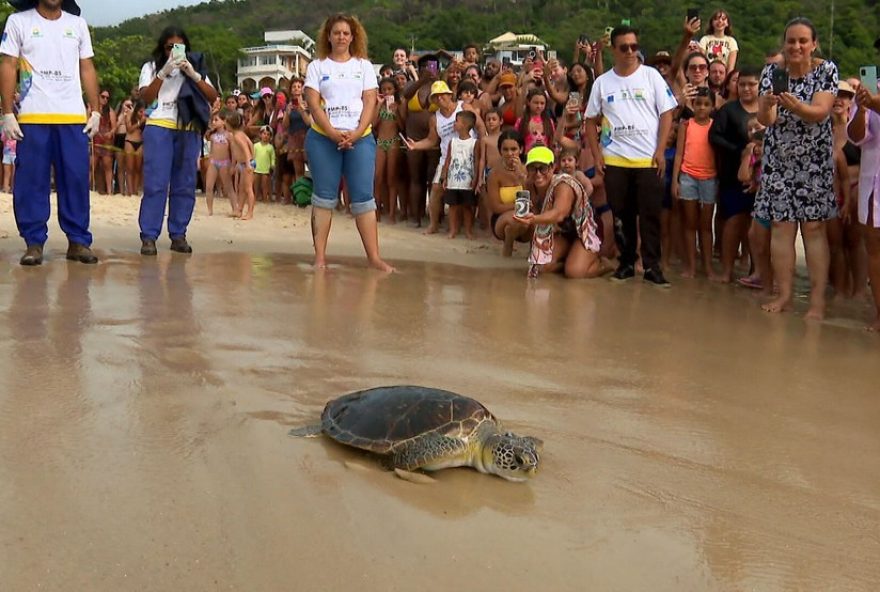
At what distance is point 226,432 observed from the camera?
262 centimetres

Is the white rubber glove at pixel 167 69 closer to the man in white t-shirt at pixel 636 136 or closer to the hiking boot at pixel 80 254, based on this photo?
the hiking boot at pixel 80 254

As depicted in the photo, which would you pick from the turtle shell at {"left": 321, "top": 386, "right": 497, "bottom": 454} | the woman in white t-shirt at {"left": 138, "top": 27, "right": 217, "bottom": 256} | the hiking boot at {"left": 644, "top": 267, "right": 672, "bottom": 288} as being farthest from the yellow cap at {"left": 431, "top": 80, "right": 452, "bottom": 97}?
the turtle shell at {"left": 321, "top": 386, "right": 497, "bottom": 454}

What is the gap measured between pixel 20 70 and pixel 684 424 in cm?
490

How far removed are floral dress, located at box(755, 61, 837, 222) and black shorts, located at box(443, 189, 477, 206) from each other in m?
3.45

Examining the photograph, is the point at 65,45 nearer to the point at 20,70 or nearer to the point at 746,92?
the point at 20,70

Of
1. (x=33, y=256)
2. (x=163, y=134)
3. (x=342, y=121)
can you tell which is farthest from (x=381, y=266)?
(x=33, y=256)

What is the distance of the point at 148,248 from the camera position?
627 cm

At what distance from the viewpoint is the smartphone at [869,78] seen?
4.32 metres

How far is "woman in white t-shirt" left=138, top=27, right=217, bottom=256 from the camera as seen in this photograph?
6238 mm

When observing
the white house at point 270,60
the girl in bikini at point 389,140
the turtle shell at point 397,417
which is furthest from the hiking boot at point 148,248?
the white house at point 270,60

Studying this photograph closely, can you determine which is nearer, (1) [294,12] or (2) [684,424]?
(2) [684,424]

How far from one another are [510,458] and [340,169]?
405 cm

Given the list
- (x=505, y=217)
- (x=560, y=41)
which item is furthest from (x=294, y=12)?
(x=505, y=217)

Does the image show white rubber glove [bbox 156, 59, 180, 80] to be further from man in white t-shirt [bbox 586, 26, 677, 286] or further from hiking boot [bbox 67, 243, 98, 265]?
man in white t-shirt [bbox 586, 26, 677, 286]
